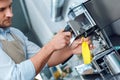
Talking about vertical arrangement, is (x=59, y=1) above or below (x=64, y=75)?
above

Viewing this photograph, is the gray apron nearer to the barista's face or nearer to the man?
the man

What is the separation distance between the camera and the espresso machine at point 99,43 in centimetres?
128

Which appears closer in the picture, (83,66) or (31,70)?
(31,70)

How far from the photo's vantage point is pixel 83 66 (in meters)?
1.57

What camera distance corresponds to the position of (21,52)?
1653 millimetres

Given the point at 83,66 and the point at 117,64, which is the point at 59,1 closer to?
the point at 83,66

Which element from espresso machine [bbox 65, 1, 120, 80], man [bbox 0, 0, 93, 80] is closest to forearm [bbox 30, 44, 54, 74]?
man [bbox 0, 0, 93, 80]

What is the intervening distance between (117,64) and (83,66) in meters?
0.31

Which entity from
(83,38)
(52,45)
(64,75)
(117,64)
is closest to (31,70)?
(52,45)

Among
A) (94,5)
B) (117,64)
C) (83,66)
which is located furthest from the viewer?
(83,66)

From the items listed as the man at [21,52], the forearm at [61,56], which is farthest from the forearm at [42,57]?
the forearm at [61,56]

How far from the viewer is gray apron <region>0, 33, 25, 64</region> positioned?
5.06ft

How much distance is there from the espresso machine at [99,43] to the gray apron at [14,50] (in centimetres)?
38

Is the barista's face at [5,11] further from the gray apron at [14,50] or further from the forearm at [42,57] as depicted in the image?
the forearm at [42,57]
